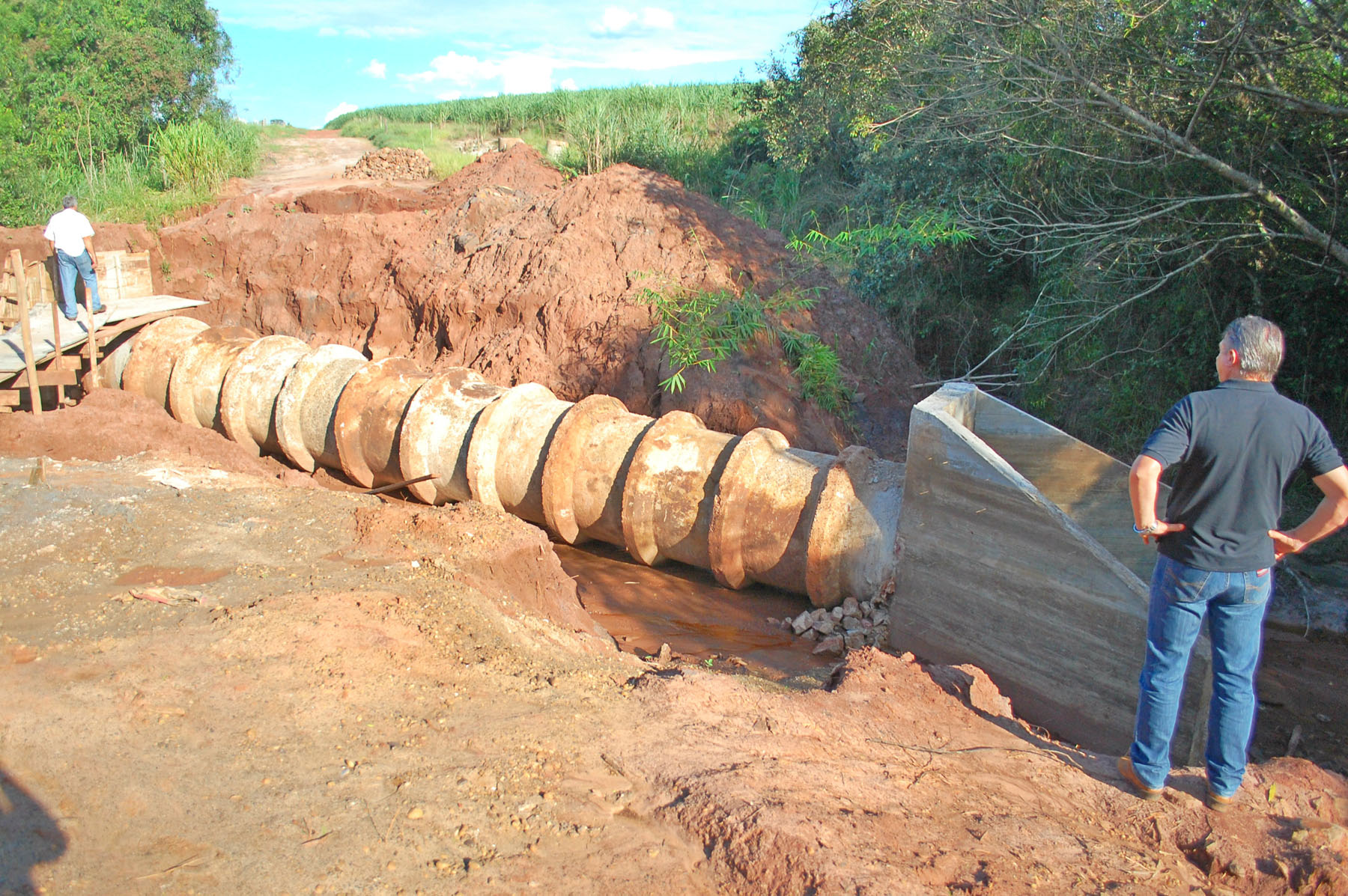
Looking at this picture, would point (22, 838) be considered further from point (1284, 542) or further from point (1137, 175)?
point (1137, 175)

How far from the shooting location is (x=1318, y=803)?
10.8 feet

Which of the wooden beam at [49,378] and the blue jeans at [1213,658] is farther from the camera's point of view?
the wooden beam at [49,378]

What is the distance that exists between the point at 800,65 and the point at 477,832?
1542 centimetres

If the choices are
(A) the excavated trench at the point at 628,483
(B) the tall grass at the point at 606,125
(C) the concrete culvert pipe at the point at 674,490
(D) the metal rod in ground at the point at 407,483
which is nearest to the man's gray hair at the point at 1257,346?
(A) the excavated trench at the point at 628,483

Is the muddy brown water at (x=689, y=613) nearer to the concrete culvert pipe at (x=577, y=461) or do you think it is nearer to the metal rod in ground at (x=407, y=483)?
the concrete culvert pipe at (x=577, y=461)

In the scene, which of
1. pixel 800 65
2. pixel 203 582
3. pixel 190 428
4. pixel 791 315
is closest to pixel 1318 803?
pixel 203 582

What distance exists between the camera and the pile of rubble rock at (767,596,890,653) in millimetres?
5164

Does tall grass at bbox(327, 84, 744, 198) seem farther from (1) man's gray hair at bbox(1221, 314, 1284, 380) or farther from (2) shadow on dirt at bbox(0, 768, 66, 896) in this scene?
(2) shadow on dirt at bbox(0, 768, 66, 896)

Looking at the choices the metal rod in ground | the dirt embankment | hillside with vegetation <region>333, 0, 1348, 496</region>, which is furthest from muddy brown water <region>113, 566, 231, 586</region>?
hillside with vegetation <region>333, 0, 1348, 496</region>

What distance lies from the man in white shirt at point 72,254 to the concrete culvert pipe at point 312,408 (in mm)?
3335

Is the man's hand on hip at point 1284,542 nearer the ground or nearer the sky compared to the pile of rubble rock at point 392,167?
nearer the ground

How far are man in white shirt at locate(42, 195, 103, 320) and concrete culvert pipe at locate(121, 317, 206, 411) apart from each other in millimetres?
979

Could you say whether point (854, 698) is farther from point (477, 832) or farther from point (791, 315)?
point (791, 315)

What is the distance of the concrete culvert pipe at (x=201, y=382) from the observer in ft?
27.3
